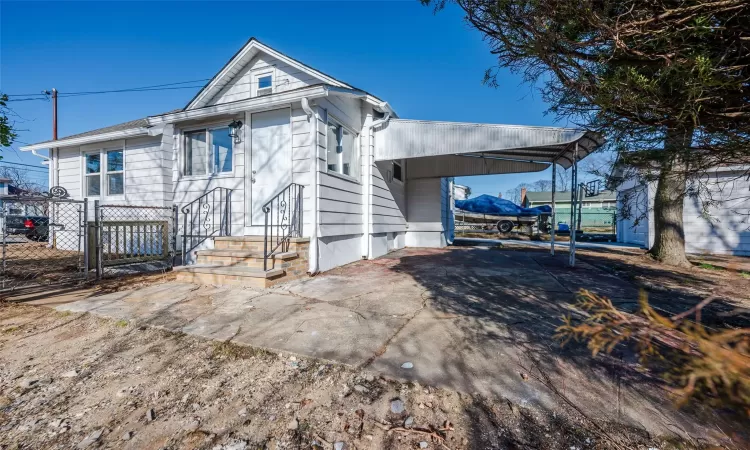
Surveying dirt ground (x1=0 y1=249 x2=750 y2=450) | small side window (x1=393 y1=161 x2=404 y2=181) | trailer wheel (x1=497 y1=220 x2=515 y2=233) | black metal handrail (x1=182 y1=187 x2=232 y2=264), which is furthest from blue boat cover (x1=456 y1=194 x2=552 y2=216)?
dirt ground (x1=0 y1=249 x2=750 y2=450)

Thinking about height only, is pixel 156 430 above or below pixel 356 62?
below

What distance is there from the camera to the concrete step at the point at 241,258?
4742mm

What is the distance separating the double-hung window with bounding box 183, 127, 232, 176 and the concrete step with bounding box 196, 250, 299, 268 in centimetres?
207

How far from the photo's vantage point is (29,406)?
1.70m

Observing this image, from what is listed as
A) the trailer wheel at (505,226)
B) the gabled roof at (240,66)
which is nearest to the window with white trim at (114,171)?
the gabled roof at (240,66)

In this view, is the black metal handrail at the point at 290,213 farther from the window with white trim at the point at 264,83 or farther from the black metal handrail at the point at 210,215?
the window with white trim at the point at 264,83

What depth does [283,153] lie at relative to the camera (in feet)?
19.1

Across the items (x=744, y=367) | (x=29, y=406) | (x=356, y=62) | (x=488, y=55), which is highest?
(x=356, y=62)

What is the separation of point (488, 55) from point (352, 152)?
4.53 meters

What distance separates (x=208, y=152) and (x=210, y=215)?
1.41 m

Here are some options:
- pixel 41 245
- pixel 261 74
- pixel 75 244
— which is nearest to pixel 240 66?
pixel 261 74

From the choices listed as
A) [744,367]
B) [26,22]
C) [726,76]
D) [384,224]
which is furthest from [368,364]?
[26,22]

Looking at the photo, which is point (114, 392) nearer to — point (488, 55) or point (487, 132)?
point (488, 55)

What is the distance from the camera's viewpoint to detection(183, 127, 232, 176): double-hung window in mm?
6438
